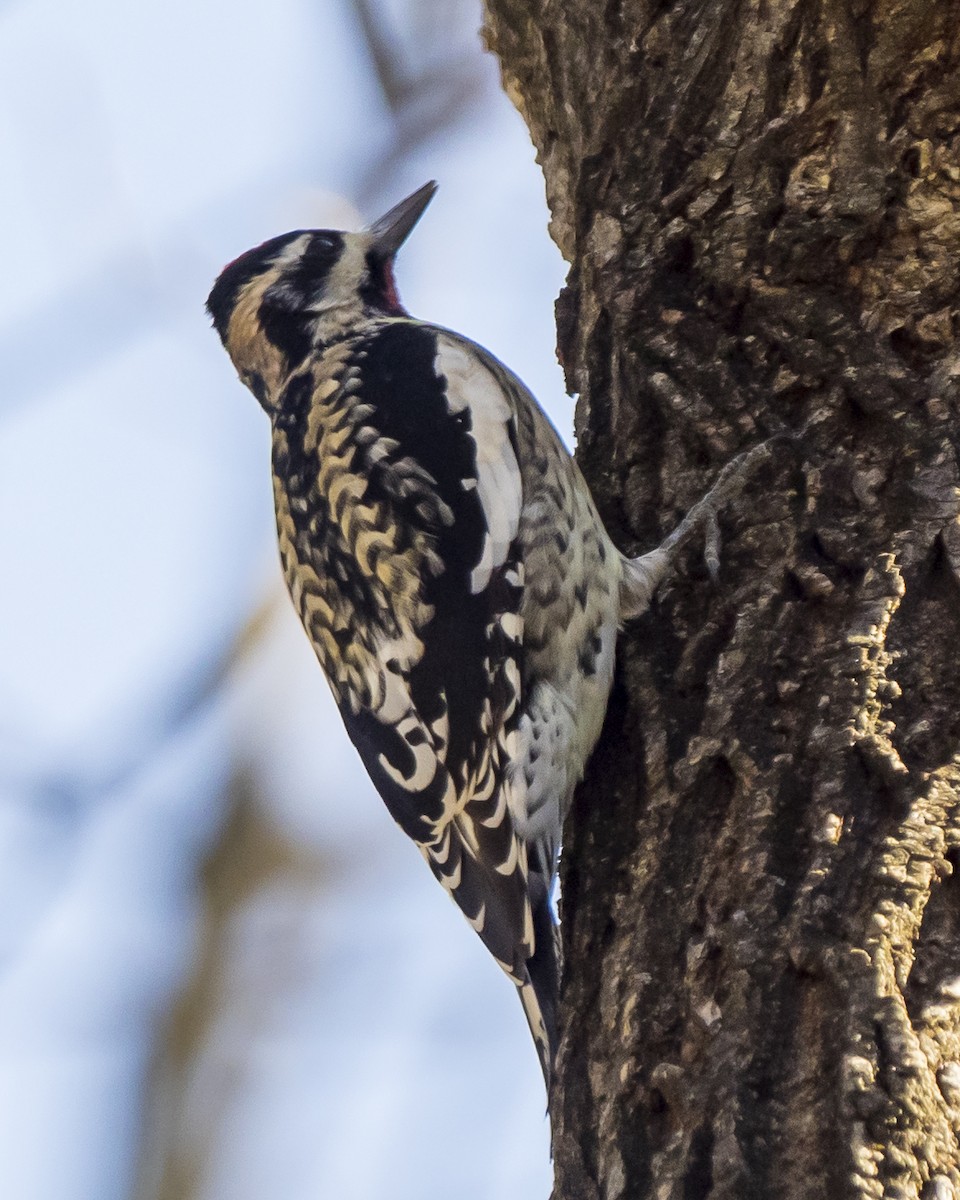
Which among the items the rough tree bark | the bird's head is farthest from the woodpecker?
the bird's head

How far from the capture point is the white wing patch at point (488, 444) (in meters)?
2.95

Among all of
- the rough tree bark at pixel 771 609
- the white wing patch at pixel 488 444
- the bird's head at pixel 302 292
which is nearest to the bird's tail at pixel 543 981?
the rough tree bark at pixel 771 609

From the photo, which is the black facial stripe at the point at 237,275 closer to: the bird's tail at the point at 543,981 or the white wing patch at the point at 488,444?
the white wing patch at the point at 488,444

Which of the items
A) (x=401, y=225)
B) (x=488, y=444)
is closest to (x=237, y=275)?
(x=401, y=225)

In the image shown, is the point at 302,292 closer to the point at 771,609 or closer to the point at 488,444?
the point at 488,444

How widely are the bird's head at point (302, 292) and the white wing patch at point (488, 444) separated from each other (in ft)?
2.54

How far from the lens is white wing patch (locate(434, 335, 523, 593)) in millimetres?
2949

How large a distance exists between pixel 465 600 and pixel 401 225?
5.53 feet

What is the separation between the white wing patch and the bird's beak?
1003 mm

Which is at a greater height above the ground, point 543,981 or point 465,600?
point 465,600

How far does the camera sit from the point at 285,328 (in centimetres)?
400

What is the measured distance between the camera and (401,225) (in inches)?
165

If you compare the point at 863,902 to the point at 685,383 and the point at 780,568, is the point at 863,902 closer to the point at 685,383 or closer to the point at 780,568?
the point at 780,568

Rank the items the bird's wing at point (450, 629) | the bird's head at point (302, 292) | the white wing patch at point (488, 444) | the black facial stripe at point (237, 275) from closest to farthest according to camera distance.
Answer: the bird's wing at point (450, 629) < the white wing patch at point (488, 444) < the bird's head at point (302, 292) < the black facial stripe at point (237, 275)
